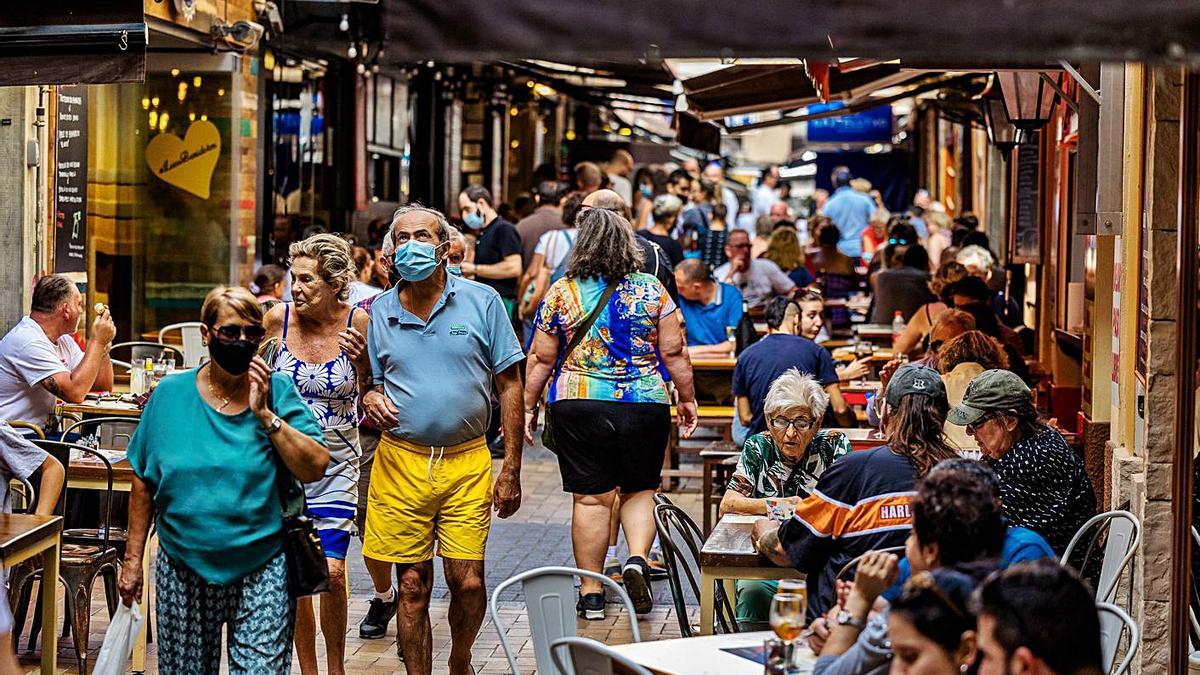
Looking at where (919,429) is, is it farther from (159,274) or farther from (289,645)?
(159,274)

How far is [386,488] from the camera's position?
22.5 ft

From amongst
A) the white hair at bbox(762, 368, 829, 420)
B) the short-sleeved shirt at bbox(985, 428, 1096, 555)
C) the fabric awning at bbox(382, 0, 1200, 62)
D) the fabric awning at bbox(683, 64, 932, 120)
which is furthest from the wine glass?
the fabric awning at bbox(683, 64, 932, 120)

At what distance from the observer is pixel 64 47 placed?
8.27 metres

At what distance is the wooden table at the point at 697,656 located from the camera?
191 inches

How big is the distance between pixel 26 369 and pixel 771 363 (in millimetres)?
3891

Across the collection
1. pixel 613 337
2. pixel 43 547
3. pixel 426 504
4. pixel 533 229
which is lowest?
pixel 43 547

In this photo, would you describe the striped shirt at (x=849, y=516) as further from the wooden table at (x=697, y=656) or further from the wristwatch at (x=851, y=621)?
the wristwatch at (x=851, y=621)

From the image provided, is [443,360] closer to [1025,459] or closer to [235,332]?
[235,332]

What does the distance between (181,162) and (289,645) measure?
8.97 metres

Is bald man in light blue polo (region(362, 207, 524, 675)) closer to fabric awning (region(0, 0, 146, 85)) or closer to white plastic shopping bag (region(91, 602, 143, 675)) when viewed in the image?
white plastic shopping bag (region(91, 602, 143, 675))

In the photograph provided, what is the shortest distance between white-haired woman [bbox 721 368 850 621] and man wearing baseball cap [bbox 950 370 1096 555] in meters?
0.59

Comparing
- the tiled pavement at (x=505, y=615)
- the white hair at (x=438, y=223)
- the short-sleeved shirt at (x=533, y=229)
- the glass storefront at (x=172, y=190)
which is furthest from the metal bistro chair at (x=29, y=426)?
the short-sleeved shirt at (x=533, y=229)

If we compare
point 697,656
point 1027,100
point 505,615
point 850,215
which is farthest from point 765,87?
point 850,215

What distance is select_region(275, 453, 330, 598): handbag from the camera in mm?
5523
